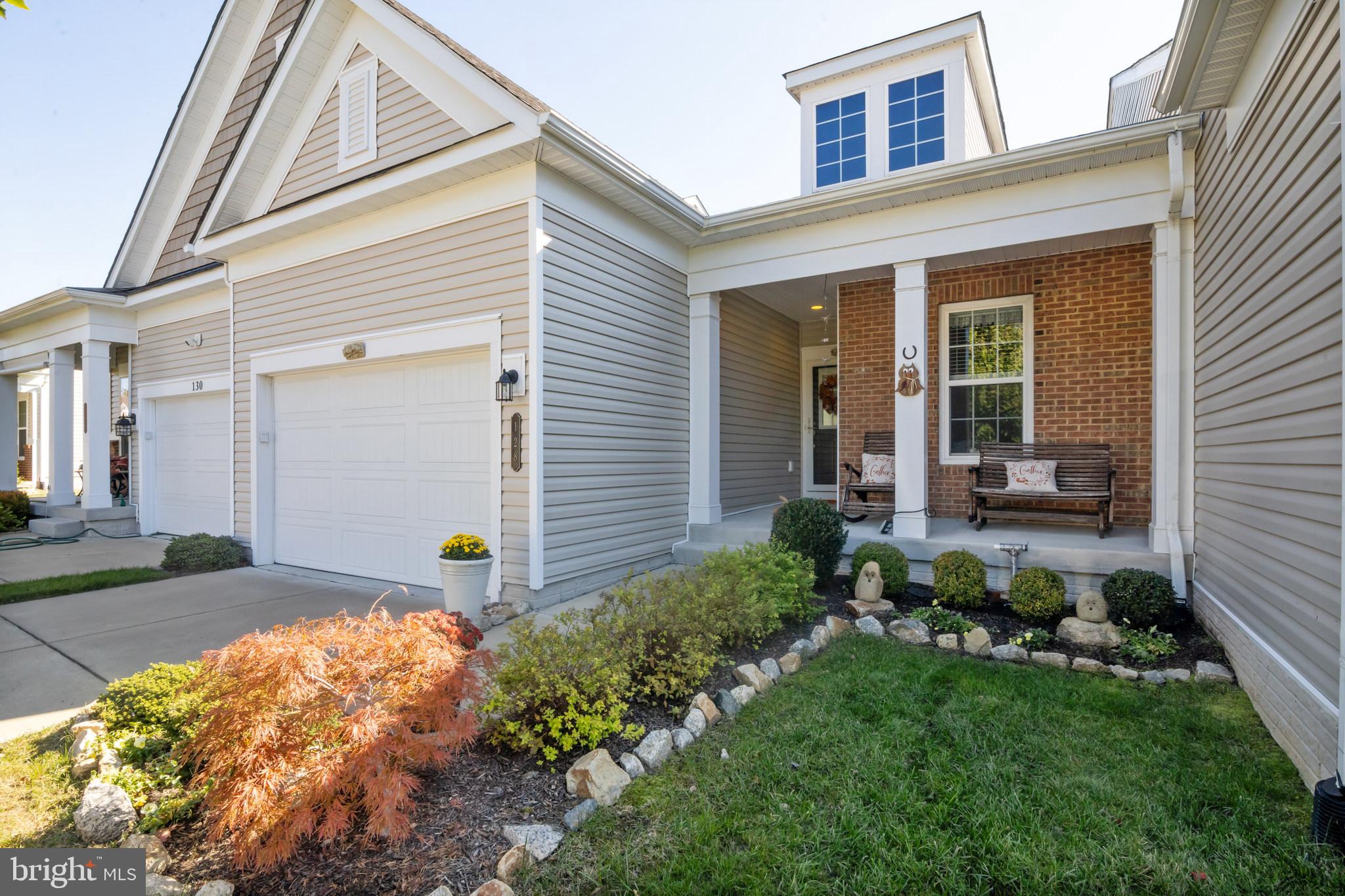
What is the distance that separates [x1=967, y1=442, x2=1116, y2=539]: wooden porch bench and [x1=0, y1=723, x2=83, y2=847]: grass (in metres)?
6.60

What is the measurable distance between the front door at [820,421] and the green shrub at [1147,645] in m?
5.30

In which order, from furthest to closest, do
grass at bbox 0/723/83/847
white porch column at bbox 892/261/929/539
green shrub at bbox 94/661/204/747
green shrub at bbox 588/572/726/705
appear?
1. white porch column at bbox 892/261/929/539
2. green shrub at bbox 588/572/726/705
3. green shrub at bbox 94/661/204/747
4. grass at bbox 0/723/83/847

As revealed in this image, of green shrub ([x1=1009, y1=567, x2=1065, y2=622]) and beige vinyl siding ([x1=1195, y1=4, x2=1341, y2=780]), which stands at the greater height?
beige vinyl siding ([x1=1195, y1=4, x2=1341, y2=780])

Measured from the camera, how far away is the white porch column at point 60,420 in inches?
417

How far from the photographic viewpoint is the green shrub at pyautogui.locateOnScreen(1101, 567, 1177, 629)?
14.9 ft

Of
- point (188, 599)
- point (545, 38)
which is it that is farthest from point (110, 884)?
point (545, 38)

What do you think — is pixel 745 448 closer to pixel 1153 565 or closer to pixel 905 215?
pixel 905 215

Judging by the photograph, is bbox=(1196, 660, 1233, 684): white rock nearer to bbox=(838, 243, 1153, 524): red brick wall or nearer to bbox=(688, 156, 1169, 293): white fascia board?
bbox=(838, 243, 1153, 524): red brick wall

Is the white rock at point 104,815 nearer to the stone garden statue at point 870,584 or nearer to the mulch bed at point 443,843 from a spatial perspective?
the mulch bed at point 443,843

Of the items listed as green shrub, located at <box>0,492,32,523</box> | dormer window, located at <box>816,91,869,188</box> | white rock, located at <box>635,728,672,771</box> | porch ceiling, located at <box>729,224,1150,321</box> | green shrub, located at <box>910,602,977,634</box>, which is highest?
dormer window, located at <box>816,91,869,188</box>

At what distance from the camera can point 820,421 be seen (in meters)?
9.95

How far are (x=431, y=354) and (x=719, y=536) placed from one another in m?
3.47

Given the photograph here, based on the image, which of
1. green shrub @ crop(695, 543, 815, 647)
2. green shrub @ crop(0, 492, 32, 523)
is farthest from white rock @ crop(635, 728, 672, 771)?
green shrub @ crop(0, 492, 32, 523)

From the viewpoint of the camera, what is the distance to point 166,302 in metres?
9.45
